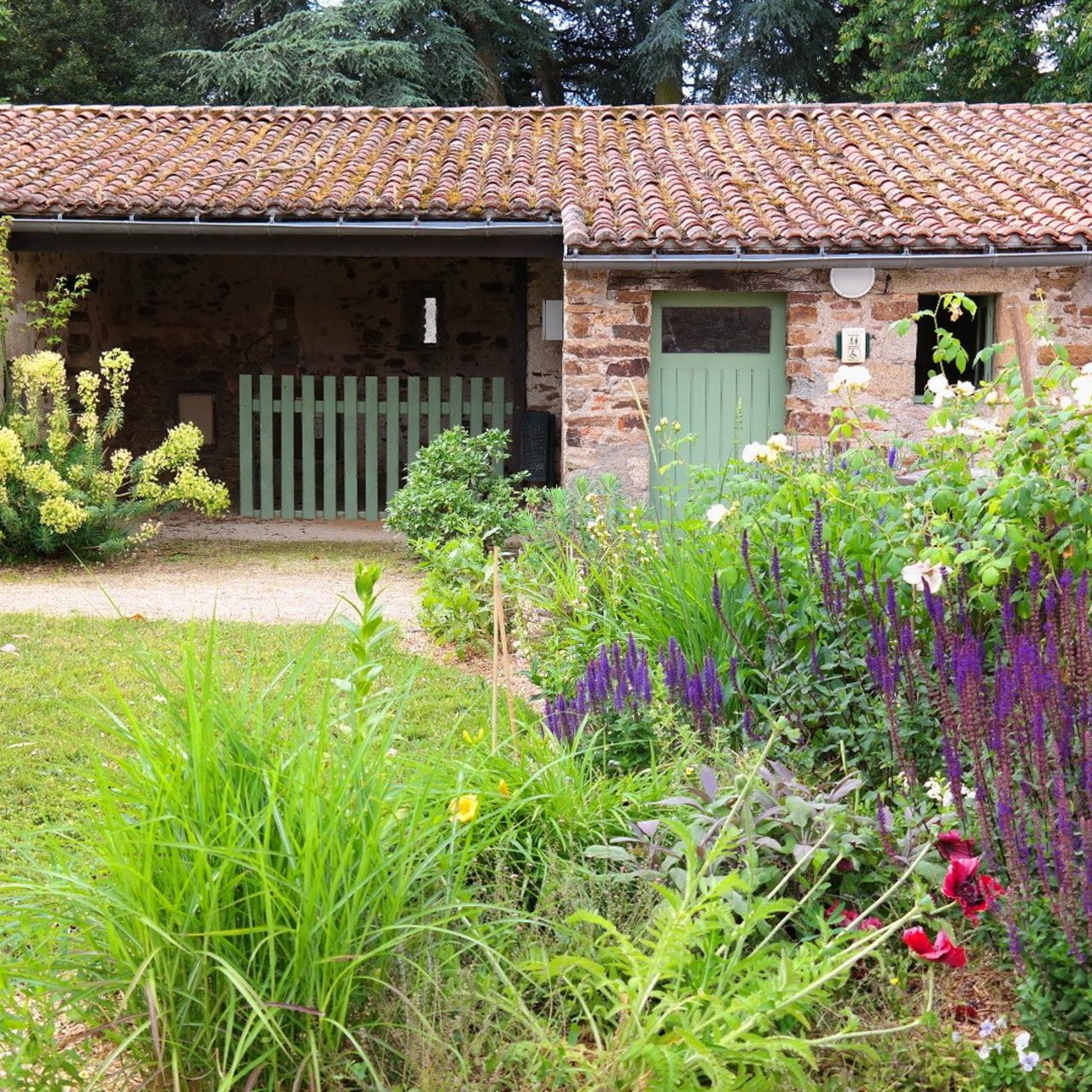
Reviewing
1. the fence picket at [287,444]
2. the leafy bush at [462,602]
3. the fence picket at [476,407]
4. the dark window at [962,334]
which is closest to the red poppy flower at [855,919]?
the leafy bush at [462,602]

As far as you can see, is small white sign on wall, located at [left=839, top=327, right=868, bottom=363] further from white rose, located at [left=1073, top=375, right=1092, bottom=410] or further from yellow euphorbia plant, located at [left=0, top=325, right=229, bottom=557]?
white rose, located at [left=1073, top=375, right=1092, bottom=410]

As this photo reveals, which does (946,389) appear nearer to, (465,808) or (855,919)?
(855,919)

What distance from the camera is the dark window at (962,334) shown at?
1026 cm

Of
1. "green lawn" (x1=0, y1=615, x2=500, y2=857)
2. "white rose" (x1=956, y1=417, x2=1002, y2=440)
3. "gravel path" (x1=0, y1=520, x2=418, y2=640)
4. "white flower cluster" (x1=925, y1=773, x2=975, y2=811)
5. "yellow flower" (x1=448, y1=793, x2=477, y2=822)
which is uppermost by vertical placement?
"white rose" (x1=956, y1=417, x2=1002, y2=440)

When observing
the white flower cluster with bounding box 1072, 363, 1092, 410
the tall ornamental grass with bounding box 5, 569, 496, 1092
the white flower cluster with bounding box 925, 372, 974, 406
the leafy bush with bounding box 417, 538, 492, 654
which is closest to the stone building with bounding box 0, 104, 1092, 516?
the leafy bush with bounding box 417, 538, 492, 654

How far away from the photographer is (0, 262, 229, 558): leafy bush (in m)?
8.59

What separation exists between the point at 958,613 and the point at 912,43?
16241 mm

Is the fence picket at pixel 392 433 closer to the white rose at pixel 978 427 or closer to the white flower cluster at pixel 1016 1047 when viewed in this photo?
the white rose at pixel 978 427

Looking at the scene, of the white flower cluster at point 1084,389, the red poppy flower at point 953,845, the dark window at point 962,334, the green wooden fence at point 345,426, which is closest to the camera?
the red poppy flower at point 953,845

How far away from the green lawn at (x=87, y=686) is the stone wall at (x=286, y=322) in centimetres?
767

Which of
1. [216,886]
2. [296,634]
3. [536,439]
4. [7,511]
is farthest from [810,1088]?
[536,439]

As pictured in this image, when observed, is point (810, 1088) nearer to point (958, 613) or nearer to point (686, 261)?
point (958, 613)

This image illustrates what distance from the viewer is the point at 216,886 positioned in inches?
84.0

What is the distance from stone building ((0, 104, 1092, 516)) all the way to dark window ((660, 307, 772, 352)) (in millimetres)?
18
